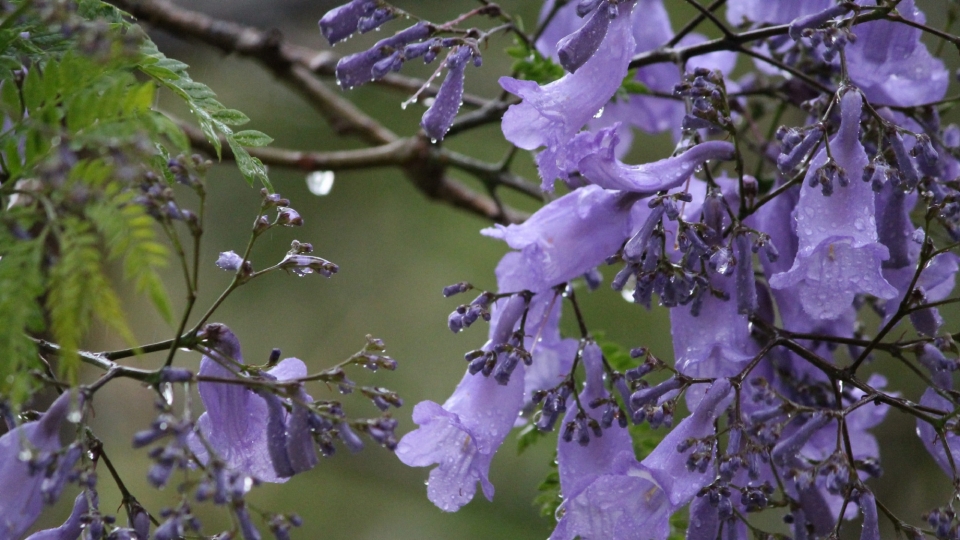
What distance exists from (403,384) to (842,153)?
2382 millimetres

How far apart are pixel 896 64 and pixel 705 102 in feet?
1.01

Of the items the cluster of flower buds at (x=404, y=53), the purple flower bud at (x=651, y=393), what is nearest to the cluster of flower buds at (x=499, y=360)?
the purple flower bud at (x=651, y=393)

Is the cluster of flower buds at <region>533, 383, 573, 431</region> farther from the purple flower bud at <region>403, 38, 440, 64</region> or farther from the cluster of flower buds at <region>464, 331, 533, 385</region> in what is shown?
the purple flower bud at <region>403, 38, 440, 64</region>

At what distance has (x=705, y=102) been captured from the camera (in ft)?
2.72

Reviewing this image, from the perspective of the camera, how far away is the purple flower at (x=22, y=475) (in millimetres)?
675

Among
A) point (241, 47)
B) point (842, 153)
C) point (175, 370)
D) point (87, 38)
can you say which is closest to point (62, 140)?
point (87, 38)

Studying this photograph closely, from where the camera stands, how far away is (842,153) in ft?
2.71

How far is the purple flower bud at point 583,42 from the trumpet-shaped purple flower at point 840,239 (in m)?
0.23

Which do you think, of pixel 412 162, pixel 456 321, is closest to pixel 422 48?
pixel 456 321

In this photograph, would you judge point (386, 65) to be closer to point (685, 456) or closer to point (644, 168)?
point (644, 168)

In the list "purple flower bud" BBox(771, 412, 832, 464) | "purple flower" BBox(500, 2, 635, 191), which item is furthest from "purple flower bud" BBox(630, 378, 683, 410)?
"purple flower" BBox(500, 2, 635, 191)

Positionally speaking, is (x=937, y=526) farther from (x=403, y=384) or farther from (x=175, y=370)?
(x=403, y=384)

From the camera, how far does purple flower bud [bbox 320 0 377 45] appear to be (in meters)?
Result: 0.91

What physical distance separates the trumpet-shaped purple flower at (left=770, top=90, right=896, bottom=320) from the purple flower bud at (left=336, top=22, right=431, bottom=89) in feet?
1.33
